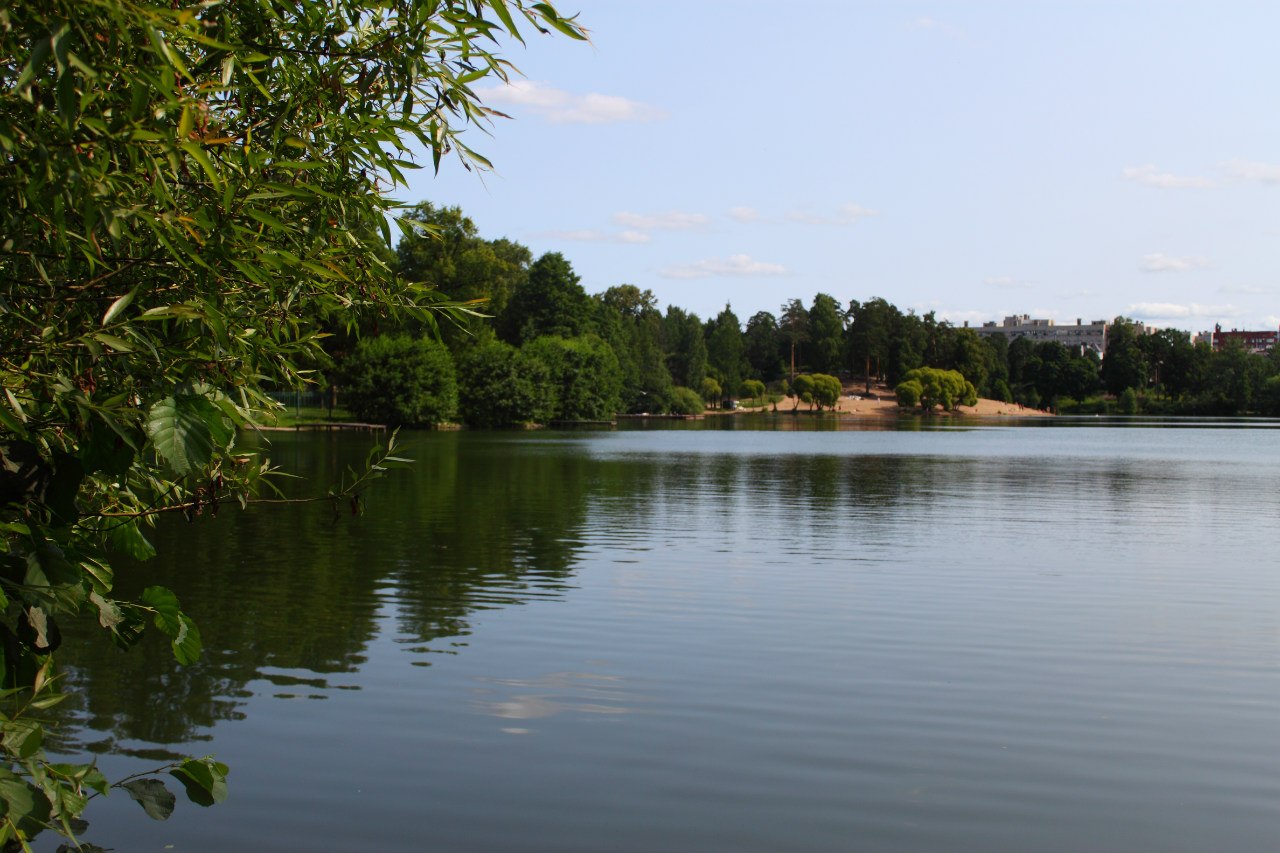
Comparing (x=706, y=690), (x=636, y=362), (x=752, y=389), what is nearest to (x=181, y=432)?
(x=706, y=690)

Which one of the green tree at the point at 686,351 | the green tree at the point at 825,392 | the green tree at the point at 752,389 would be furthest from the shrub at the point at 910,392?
the green tree at the point at 686,351

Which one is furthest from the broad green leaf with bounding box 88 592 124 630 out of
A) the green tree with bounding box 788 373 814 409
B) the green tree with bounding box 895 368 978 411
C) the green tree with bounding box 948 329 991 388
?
the green tree with bounding box 948 329 991 388

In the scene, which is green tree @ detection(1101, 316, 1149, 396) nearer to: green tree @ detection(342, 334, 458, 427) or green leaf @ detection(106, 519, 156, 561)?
green tree @ detection(342, 334, 458, 427)

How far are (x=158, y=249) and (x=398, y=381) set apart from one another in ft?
259

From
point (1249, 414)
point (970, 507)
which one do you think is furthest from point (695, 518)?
point (1249, 414)

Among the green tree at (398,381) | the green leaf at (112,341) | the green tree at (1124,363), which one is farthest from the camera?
the green tree at (1124,363)

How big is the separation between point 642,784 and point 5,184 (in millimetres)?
5951

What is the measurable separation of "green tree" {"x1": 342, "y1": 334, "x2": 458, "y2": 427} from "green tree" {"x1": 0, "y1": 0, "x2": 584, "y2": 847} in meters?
77.5

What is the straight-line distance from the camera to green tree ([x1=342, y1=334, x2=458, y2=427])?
82.0 meters

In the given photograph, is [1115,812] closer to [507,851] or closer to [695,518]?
[507,851]

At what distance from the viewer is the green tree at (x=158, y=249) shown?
11.3ft

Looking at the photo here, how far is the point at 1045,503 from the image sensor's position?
99.2 ft

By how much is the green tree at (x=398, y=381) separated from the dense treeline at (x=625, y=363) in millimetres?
99

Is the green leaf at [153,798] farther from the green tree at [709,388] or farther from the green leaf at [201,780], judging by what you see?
the green tree at [709,388]
